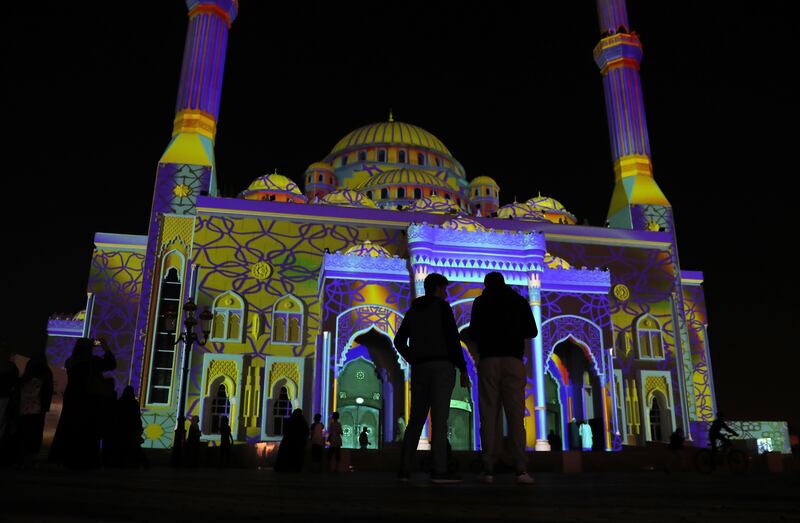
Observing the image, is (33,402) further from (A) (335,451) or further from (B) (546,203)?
(B) (546,203)

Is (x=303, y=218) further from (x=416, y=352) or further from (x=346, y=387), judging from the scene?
(x=416, y=352)

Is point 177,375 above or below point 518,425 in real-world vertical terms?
above

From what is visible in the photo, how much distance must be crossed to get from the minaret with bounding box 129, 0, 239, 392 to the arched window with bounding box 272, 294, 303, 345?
319 cm

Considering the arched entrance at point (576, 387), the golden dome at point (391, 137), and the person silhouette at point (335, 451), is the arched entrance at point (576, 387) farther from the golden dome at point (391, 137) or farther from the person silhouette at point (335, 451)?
the golden dome at point (391, 137)

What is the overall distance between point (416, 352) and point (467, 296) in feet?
50.4

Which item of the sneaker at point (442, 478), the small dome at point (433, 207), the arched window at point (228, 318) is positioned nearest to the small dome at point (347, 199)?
the small dome at point (433, 207)

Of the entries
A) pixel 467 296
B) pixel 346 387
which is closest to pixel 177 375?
pixel 346 387

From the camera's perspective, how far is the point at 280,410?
71.4 ft

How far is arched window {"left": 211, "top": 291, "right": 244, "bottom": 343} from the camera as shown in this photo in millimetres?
21844

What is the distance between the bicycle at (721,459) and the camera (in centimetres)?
1195

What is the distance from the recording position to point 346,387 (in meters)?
24.3

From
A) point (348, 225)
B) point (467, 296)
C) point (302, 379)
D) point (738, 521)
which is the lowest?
point (738, 521)

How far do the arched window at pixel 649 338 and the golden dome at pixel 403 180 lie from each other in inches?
542

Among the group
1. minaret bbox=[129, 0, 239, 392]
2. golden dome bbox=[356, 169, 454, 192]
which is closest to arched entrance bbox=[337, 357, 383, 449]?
minaret bbox=[129, 0, 239, 392]
